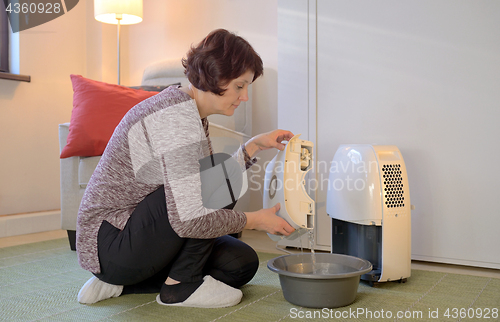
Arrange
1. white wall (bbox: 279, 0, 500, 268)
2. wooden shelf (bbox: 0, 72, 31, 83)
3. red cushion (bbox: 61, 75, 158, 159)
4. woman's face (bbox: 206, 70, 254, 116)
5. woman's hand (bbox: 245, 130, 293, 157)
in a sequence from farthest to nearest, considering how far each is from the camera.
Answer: wooden shelf (bbox: 0, 72, 31, 83)
red cushion (bbox: 61, 75, 158, 159)
white wall (bbox: 279, 0, 500, 268)
woman's hand (bbox: 245, 130, 293, 157)
woman's face (bbox: 206, 70, 254, 116)

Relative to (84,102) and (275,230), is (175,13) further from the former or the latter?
(275,230)

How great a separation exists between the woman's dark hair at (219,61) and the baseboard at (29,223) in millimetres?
1776

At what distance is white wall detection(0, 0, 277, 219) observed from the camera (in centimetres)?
255

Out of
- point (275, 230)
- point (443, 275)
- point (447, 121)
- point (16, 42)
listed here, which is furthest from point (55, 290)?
point (16, 42)

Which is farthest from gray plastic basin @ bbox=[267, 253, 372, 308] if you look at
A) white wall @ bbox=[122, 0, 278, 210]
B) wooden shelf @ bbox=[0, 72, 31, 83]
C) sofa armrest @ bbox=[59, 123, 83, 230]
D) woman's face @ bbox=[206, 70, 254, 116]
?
wooden shelf @ bbox=[0, 72, 31, 83]

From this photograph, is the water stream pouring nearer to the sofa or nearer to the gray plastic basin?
the gray plastic basin

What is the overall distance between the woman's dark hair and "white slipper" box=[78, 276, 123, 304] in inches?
24.4

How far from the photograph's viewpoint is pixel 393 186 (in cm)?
144

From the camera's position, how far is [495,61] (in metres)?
1.56

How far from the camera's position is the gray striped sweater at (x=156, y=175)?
106cm

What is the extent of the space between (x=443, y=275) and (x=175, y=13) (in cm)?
226

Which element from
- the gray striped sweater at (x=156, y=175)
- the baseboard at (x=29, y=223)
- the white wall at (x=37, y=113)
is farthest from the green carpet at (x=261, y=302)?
the white wall at (x=37, y=113)

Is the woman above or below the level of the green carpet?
above

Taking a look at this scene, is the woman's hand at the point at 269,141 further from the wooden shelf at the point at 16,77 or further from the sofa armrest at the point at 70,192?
the wooden shelf at the point at 16,77
